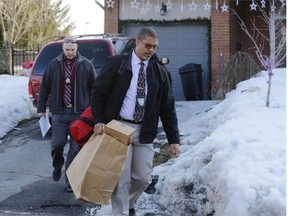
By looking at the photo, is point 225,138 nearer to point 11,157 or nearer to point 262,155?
point 262,155

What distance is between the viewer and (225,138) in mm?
5957

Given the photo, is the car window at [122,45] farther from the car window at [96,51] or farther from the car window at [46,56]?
the car window at [46,56]

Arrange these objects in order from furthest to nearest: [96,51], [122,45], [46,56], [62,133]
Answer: [122,45]
[46,56]
[96,51]
[62,133]

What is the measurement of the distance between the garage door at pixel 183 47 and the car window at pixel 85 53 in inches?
243

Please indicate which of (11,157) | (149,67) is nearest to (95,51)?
(11,157)

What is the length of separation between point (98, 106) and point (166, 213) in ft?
4.98

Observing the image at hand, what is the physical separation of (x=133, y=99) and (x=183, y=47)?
11.6 meters

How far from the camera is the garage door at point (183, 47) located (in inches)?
627

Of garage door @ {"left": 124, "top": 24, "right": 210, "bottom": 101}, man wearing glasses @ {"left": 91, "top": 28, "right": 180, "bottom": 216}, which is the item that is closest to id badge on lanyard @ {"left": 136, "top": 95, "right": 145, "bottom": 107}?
man wearing glasses @ {"left": 91, "top": 28, "right": 180, "bottom": 216}

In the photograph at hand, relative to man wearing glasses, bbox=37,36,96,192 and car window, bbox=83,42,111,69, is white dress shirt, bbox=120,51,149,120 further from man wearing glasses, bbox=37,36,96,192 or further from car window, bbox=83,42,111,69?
car window, bbox=83,42,111,69

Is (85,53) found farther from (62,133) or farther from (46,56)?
(62,133)

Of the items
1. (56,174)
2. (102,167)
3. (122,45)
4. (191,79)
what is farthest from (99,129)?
(191,79)

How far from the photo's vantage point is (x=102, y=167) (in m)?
4.50

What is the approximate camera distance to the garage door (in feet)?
52.3
